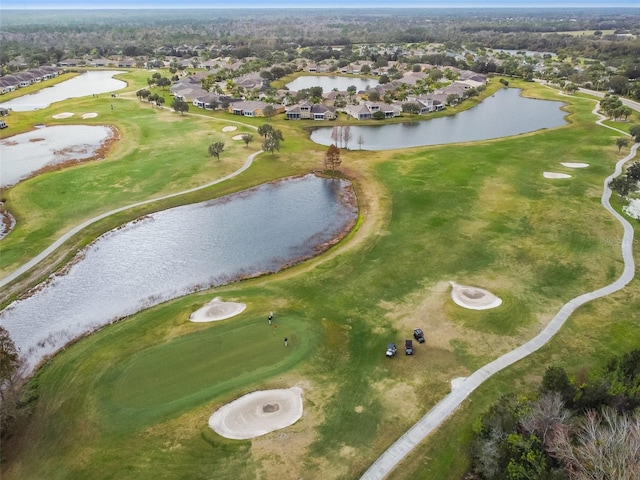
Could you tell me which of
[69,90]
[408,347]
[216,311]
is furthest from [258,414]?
[69,90]

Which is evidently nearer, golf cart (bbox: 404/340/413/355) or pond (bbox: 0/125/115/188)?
golf cart (bbox: 404/340/413/355)

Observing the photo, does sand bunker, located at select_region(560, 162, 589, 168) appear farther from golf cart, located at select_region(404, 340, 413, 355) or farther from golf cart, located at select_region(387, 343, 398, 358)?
golf cart, located at select_region(387, 343, 398, 358)

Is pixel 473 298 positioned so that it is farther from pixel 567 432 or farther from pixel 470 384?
pixel 567 432

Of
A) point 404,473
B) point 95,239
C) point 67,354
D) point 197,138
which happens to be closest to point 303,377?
point 404,473

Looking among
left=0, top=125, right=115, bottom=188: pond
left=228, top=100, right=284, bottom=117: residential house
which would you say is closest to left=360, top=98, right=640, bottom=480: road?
left=0, top=125, right=115, bottom=188: pond

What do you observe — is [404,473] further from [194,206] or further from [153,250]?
[194,206]

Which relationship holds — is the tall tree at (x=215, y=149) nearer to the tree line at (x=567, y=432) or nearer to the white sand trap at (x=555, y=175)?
the white sand trap at (x=555, y=175)
